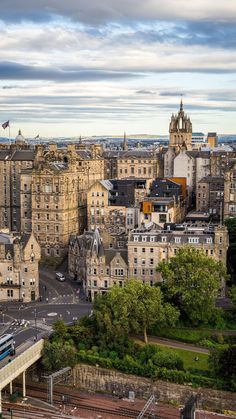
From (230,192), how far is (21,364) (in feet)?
272

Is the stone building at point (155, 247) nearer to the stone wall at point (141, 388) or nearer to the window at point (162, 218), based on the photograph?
the window at point (162, 218)

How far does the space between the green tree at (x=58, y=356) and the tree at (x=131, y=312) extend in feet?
24.1

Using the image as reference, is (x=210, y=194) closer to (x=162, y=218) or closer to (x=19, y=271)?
(x=162, y=218)

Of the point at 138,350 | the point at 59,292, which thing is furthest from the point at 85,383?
the point at 59,292

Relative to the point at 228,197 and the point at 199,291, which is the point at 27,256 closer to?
the point at 199,291

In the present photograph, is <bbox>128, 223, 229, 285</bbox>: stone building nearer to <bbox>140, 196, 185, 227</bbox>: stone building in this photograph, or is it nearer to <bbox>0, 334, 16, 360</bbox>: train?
<bbox>140, 196, 185, 227</bbox>: stone building

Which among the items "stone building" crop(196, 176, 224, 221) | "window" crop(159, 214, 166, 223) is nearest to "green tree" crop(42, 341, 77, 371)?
"window" crop(159, 214, 166, 223)

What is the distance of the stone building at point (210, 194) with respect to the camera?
177m

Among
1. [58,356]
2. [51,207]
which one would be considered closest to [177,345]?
[58,356]

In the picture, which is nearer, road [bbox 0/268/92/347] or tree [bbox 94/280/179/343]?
tree [bbox 94/280/179/343]

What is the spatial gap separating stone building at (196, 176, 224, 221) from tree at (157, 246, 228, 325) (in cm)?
6200

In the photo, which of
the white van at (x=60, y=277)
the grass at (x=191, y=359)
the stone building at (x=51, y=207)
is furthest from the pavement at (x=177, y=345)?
the stone building at (x=51, y=207)

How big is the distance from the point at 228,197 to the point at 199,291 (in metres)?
52.6

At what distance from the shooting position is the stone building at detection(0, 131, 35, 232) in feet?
597
